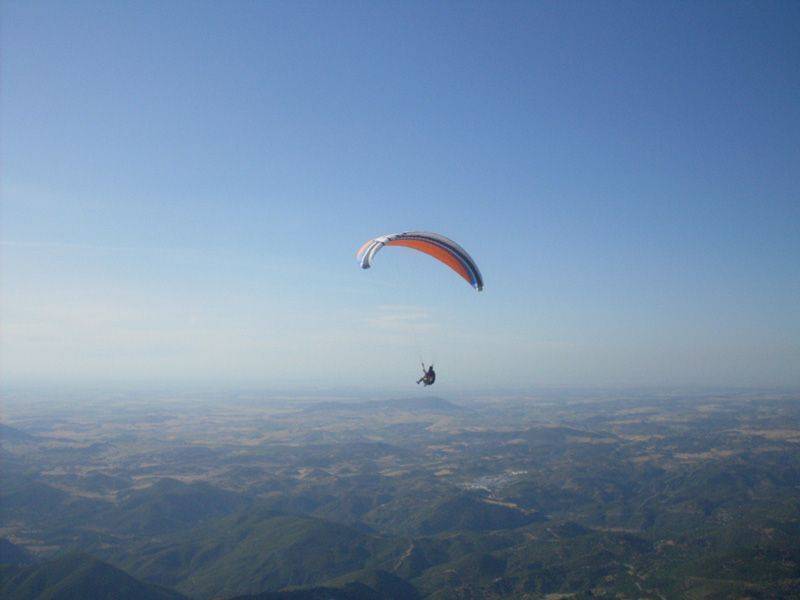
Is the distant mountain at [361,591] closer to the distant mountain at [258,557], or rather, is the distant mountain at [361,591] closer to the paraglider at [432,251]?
the distant mountain at [258,557]

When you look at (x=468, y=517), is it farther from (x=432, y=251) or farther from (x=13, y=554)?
(x=432, y=251)

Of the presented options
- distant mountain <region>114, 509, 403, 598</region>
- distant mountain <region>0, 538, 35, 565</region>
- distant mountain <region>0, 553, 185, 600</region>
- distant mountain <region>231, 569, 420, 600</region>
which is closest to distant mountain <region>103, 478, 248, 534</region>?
distant mountain <region>114, 509, 403, 598</region>

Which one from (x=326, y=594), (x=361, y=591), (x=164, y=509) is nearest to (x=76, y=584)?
(x=326, y=594)

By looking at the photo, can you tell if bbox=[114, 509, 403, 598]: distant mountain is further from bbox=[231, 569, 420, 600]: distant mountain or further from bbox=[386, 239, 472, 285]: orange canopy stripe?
bbox=[386, 239, 472, 285]: orange canopy stripe

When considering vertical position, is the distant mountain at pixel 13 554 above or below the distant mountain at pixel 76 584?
below

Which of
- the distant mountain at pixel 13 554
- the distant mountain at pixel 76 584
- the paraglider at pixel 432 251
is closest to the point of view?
the paraglider at pixel 432 251

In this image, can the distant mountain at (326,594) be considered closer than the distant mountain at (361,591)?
Yes

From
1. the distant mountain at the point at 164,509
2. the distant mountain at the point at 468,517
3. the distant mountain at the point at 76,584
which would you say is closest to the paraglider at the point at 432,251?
the distant mountain at the point at 76,584
